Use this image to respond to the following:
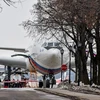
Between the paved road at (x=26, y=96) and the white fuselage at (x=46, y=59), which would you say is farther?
the white fuselage at (x=46, y=59)

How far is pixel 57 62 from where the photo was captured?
4188 cm

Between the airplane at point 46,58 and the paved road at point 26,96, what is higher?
the airplane at point 46,58

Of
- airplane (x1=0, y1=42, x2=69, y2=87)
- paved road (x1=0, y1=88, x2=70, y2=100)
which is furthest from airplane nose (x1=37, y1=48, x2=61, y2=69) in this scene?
paved road (x1=0, y1=88, x2=70, y2=100)

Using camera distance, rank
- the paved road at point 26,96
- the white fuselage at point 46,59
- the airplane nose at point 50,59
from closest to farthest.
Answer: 1. the paved road at point 26,96
2. the airplane nose at point 50,59
3. the white fuselage at point 46,59

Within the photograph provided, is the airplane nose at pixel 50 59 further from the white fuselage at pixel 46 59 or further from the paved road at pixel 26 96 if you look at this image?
the paved road at pixel 26 96

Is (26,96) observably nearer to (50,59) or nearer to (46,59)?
(50,59)

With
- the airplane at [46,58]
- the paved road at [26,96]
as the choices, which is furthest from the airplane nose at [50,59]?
the paved road at [26,96]

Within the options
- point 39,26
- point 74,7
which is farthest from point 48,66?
point 74,7

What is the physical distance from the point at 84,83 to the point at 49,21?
6.82 metres

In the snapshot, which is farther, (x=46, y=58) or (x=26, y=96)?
(x=46, y=58)

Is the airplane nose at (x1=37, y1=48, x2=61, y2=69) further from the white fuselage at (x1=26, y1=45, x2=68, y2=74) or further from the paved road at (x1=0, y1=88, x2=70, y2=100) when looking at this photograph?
the paved road at (x1=0, y1=88, x2=70, y2=100)

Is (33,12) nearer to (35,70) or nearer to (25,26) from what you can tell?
Result: (25,26)

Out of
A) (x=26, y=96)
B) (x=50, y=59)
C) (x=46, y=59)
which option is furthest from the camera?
(x=46, y=59)

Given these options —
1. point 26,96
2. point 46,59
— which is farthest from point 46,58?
point 26,96
